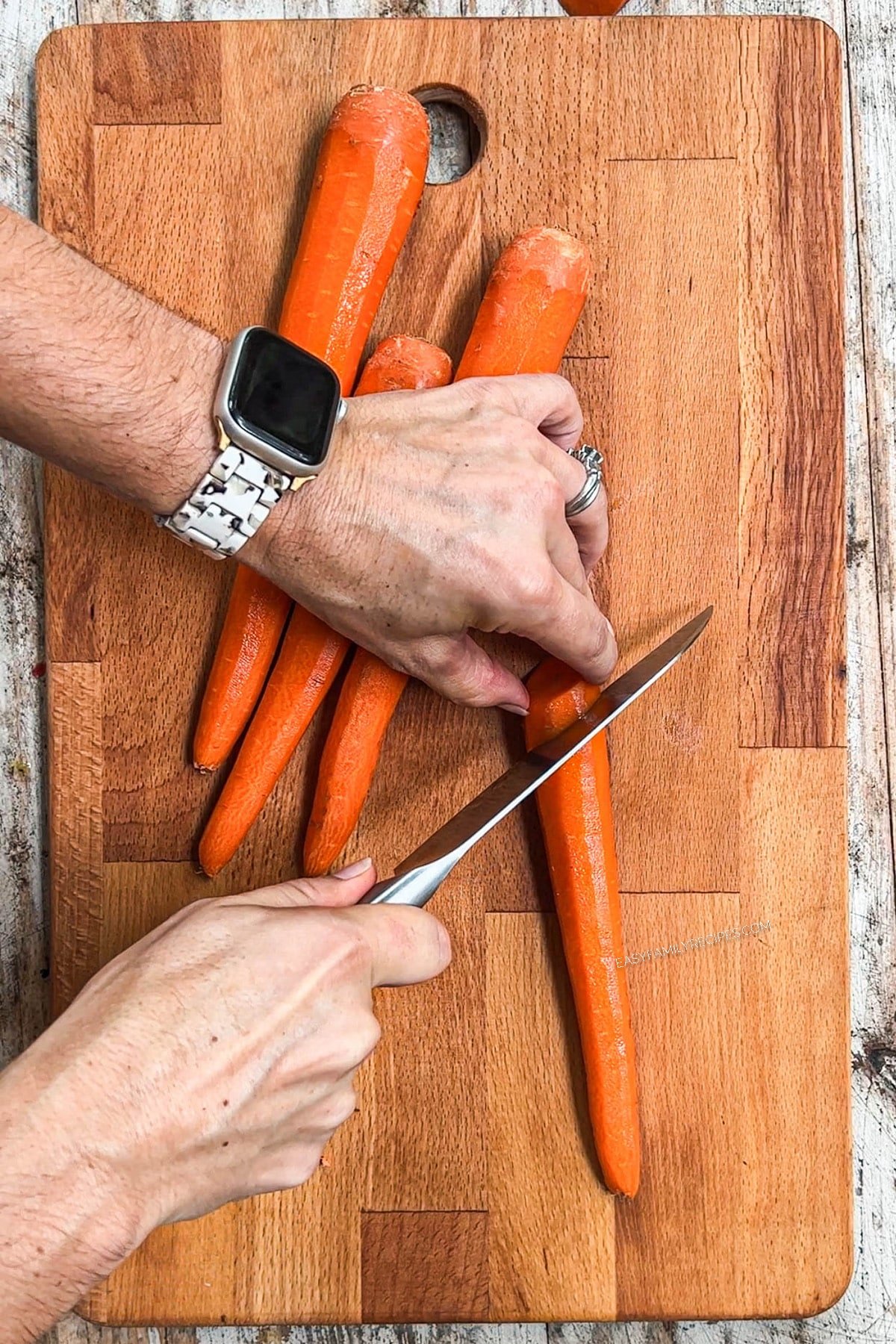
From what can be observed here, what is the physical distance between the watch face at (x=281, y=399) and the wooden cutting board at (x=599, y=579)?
287 mm

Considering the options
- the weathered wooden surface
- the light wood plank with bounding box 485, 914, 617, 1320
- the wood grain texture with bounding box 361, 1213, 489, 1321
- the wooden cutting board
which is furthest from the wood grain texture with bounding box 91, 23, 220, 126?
the wood grain texture with bounding box 361, 1213, 489, 1321

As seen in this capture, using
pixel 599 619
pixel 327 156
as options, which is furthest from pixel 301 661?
pixel 327 156

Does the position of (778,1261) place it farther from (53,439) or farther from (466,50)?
(466,50)

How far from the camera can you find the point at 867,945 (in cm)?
133

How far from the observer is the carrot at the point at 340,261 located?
116cm

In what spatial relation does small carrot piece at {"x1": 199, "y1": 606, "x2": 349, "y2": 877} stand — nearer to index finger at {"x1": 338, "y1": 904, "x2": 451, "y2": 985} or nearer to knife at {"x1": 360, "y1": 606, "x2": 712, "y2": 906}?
knife at {"x1": 360, "y1": 606, "x2": 712, "y2": 906}

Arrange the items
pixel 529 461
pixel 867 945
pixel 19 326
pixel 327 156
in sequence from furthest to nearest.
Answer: pixel 867 945 → pixel 327 156 → pixel 529 461 → pixel 19 326

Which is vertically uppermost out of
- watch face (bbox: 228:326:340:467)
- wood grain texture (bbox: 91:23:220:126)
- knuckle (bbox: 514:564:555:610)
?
wood grain texture (bbox: 91:23:220:126)

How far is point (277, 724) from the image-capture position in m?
1.19

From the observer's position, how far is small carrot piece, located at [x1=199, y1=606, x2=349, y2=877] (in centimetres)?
118

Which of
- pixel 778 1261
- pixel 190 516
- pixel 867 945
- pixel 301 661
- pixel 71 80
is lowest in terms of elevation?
pixel 778 1261

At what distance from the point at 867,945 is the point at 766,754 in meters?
0.29

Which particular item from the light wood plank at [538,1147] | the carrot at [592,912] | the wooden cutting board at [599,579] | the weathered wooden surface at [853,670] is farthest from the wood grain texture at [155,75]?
the light wood plank at [538,1147]

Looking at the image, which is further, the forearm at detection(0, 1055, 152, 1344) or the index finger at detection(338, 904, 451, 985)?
the index finger at detection(338, 904, 451, 985)
